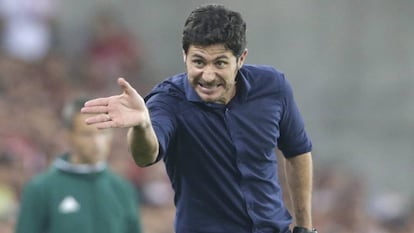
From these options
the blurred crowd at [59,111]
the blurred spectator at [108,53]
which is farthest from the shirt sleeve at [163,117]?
the blurred spectator at [108,53]

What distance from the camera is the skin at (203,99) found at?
4996 mm

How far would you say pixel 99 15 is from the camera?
1498 centimetres

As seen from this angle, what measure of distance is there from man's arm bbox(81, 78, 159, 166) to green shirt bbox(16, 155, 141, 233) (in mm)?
2302

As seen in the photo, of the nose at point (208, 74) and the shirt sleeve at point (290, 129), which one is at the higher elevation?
the nose at point (208, 74)

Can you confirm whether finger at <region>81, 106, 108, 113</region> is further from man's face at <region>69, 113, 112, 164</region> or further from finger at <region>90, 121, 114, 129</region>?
man's face at <region>69, 113, 112, 164</region>

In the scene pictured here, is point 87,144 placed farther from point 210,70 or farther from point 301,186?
point 210,70

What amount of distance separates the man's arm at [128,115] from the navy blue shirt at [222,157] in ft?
1.46


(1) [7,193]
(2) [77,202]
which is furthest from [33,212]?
(1) [7,193]

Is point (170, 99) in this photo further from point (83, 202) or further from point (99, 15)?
point (99, 15)

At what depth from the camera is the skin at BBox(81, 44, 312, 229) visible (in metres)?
5.00

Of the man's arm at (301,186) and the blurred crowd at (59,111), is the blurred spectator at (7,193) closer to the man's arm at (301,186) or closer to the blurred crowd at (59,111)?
the blurred crowd at (59,111)

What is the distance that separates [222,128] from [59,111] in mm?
7448

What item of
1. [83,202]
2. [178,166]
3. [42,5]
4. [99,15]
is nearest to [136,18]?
[99,15]

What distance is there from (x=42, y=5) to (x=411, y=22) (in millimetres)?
4267
